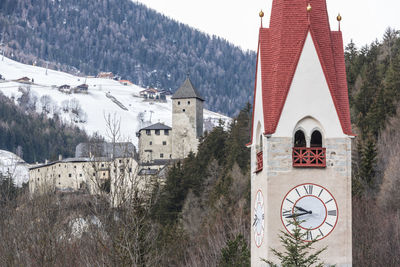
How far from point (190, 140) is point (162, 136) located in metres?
10.3

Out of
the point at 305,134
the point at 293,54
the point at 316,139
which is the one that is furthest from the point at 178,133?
the point at 305,134

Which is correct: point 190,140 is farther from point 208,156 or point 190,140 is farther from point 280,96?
point 280,96

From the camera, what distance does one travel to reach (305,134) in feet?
96.8

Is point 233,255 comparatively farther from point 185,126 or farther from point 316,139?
point 185,126

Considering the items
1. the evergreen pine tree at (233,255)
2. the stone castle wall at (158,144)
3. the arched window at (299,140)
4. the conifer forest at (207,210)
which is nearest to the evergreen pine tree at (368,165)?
the conifer forest at (207,210)

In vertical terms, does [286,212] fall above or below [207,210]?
above

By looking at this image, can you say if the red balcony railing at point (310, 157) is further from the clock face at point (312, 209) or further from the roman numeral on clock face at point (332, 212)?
the roman numeral on clock face at point (332, 212)

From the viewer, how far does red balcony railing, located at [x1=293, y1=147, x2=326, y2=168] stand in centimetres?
2900

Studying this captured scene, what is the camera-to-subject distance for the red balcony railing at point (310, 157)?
2900 cm

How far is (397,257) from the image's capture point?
51.3 m

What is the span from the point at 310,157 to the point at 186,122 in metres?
127

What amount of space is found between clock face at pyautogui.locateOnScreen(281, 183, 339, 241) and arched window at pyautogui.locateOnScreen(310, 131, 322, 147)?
205 centimetres

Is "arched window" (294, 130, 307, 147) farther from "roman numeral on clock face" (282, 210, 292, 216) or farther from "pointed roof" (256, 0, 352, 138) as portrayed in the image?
"roman numeral on clock face" (282, 210, 292, 216)

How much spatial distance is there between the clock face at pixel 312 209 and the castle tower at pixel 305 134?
35 millimetres
